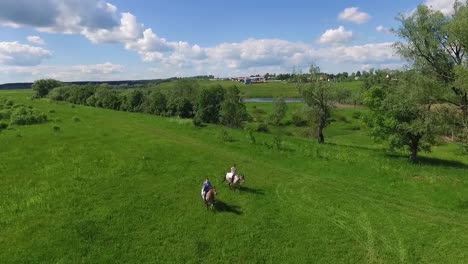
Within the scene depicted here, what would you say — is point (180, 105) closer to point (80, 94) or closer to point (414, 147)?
point (80, 94)

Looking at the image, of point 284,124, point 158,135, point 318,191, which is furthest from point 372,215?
point 284,124

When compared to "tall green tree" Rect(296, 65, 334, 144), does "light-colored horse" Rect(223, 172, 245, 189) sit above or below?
below

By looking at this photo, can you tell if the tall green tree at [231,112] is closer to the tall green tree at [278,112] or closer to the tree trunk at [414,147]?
the tall green tree at [278,112]

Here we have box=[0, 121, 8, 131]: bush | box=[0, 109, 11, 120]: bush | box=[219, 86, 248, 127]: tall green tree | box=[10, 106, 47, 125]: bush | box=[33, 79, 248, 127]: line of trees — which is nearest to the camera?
box=[0, 121, 8, 131]: bush

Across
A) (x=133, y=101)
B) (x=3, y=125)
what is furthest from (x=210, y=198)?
(x=133, y=101)

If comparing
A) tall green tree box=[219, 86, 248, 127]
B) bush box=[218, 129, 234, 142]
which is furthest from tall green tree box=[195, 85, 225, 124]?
bush box=[218, 129, 234, 142]

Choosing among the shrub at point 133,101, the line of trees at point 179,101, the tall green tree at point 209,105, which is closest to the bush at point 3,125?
the line of trees at point 179,101

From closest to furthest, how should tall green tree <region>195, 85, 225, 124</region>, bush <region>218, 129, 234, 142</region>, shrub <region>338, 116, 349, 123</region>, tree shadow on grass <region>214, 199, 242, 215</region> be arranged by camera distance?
tree shadow on grass <region>214, 199, 242, 215</region>, bush <region>218, 129, 234, 142</region>, tall green tree <region>195, 85, 225, 124</region>, shrub <region>338, 116, 349, 123</region>

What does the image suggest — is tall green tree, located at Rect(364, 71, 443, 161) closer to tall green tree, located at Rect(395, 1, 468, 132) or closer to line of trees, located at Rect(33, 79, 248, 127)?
tall green tree, located at Rect(395, 1, 468, 132)
